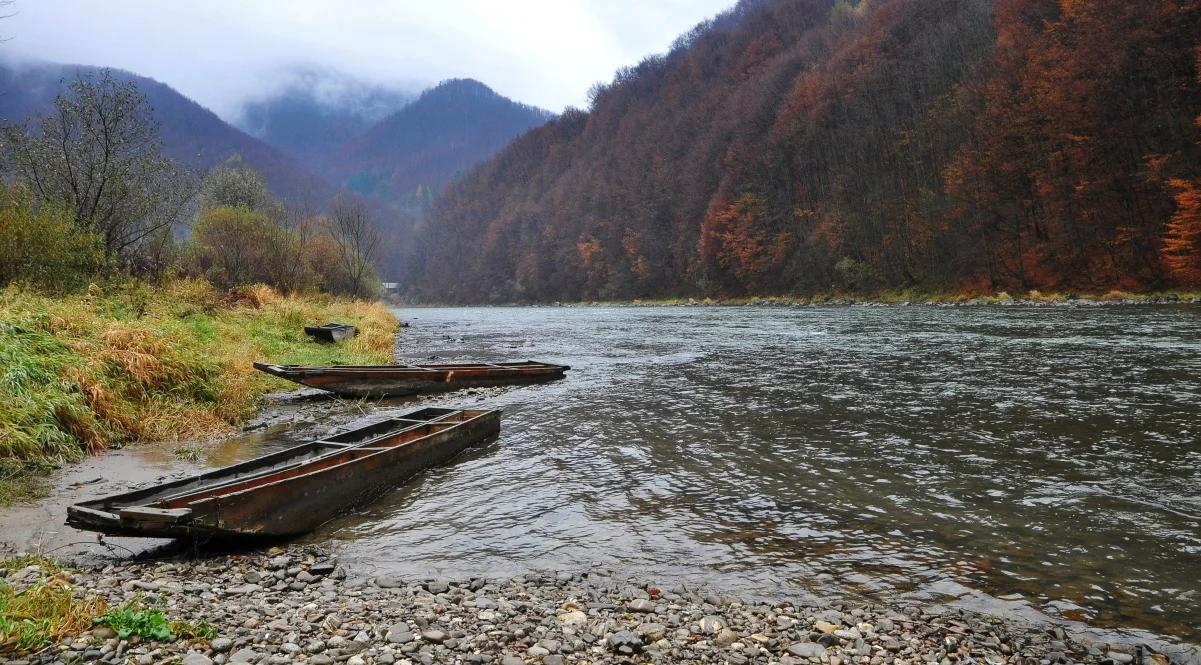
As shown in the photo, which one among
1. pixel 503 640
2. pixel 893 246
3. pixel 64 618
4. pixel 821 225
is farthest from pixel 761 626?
pixel 821 225

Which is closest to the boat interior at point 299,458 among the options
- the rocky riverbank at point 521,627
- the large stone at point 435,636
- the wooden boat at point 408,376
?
the rocky riverbank at point 521,627

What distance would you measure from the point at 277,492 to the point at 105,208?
21506 mm

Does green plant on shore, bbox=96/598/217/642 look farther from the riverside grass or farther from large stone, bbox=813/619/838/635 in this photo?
the riverside grass

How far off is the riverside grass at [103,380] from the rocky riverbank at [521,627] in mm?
4523

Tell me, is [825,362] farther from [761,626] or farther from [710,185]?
[710,185]

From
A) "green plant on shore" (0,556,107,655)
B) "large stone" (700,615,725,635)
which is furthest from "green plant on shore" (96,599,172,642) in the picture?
"large stone" (700,615,725,635)

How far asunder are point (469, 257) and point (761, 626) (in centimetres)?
15662

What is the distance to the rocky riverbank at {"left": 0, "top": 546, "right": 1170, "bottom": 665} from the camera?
4.02 metres

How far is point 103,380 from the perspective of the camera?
34.0 ft

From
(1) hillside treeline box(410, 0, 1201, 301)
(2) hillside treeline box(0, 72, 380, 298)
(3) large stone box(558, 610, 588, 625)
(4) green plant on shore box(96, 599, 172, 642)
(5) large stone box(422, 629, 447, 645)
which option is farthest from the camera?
(1) hillside treeline box(410, 0, 1201, 301)

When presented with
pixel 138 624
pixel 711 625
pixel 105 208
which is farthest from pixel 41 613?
pixel 105 208

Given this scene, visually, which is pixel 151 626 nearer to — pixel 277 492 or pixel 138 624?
pixel 138 624

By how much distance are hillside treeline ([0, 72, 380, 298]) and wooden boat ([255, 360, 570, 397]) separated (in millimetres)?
7315

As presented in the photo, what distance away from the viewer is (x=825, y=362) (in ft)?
63.3
